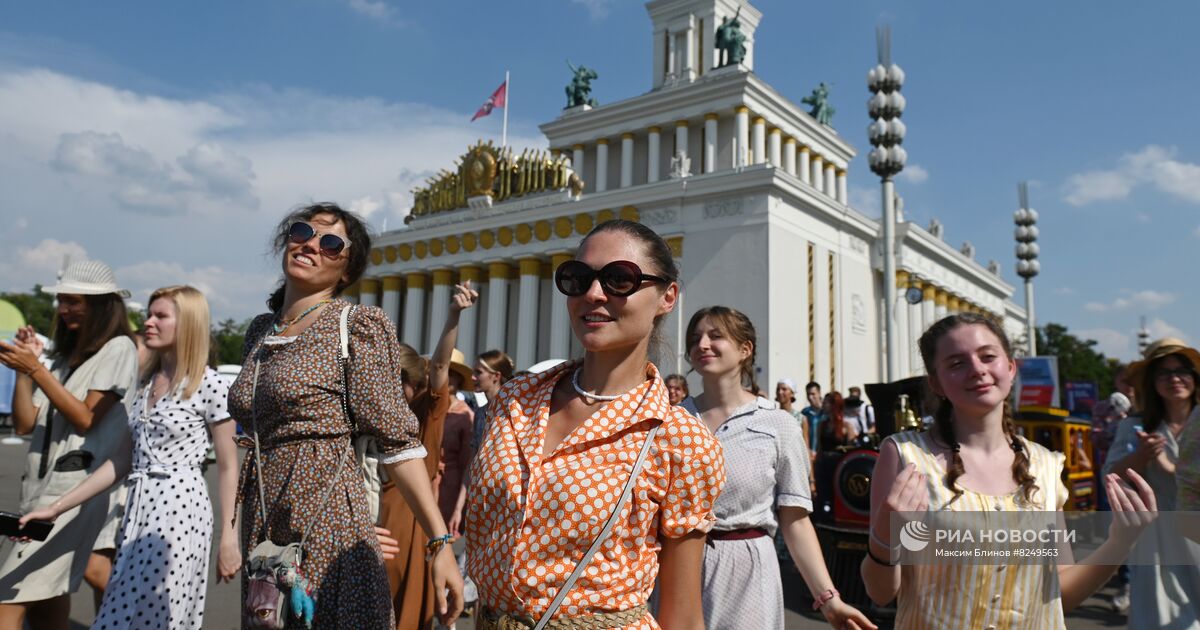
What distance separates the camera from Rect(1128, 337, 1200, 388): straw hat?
3870mm

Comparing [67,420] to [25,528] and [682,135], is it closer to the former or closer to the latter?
[25,528]

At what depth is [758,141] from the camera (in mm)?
Answer: 33344

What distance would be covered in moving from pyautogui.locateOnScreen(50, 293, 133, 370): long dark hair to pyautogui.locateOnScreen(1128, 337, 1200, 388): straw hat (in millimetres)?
5445

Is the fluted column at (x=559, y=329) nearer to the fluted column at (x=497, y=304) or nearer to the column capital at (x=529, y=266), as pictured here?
the column capital at (x=529, y=266)

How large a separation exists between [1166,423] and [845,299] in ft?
82.7

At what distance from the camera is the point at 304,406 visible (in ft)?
7.61

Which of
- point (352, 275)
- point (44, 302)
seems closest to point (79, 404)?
point (352, 275)

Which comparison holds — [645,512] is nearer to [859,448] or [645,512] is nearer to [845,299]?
[859,448]

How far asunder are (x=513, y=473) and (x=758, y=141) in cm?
3350

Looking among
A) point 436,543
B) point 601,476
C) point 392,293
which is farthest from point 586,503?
point 392,293

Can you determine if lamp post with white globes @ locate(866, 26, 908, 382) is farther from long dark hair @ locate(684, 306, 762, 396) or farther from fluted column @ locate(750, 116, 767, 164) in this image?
fluted column @ locate(750, 116, 767, 164)

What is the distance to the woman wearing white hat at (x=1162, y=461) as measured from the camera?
10.1 feet

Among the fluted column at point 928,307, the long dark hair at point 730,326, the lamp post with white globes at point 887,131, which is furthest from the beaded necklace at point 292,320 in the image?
the fluted column at point 928,307

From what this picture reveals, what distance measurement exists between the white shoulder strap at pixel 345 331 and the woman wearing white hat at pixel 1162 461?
2.83 m
